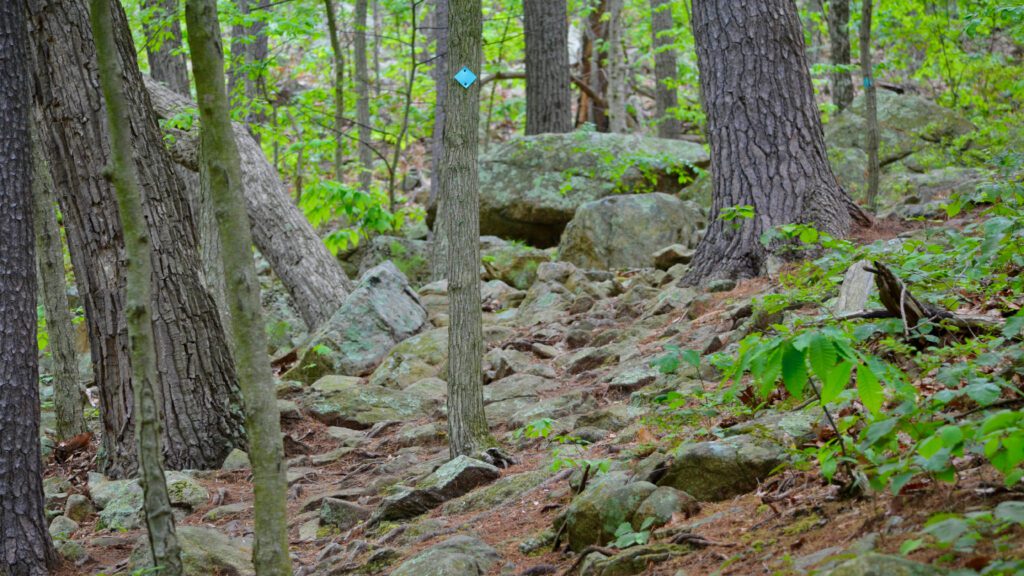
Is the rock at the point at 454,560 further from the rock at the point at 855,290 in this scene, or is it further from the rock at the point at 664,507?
the rock at the point at 855,290

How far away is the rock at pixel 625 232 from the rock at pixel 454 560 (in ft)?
22.7

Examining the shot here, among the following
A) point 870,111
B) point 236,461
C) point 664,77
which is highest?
point 664,77

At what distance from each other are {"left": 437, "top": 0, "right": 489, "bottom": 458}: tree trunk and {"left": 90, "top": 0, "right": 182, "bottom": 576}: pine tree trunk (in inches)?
82.2

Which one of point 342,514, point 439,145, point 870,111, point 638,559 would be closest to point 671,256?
point 870,111

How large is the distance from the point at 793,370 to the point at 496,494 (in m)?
2.27

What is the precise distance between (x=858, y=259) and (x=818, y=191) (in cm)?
269

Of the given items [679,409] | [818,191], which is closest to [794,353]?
[679,409]

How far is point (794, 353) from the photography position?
7.72 feet

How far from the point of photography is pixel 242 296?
9.04 feet

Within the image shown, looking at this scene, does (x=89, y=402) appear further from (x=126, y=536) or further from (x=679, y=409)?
(x=679, y=409)

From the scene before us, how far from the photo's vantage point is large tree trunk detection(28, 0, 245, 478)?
575cm

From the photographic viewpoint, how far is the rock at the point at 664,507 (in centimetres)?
317

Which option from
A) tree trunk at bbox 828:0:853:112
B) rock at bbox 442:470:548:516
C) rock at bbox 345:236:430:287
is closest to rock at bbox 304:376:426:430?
rock at bbox 442:470:548:516

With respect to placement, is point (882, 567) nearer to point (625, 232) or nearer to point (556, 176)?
point (625, 232)
